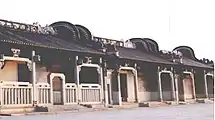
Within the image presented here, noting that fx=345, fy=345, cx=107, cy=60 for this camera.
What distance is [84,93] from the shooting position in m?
16.5

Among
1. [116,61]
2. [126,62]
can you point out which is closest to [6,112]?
[116,61]

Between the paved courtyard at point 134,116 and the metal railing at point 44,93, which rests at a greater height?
the metal railing at point 44,93

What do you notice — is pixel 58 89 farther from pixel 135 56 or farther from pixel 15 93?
pixel 135 56

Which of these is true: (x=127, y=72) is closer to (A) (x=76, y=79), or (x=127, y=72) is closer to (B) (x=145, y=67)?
(B) (x=145, y=67)

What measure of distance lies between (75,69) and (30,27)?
3.10m

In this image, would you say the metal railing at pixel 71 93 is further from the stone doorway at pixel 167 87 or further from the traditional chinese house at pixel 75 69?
the stone doorway at pixel 167 87

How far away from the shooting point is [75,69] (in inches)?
643

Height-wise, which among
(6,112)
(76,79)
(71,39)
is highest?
(71,39)

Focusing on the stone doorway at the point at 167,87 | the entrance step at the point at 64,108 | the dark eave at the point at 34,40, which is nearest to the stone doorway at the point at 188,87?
the stone doorway at the point at 167,87

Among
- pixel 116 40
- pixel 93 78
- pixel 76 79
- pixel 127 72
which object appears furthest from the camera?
pixel 116 40

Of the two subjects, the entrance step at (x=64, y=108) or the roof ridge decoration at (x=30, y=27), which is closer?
the entrance step at (x=64, y=108)

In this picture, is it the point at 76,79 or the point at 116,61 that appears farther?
the point at 116,61

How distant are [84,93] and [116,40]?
7150 mm

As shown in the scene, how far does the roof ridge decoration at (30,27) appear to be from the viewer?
15996 millimetres
